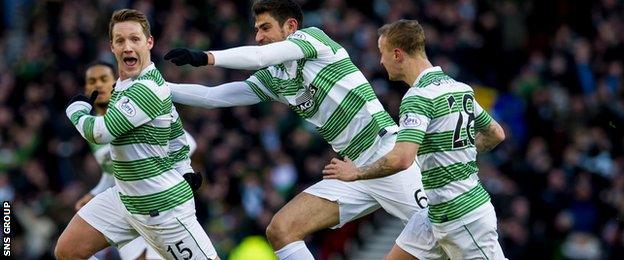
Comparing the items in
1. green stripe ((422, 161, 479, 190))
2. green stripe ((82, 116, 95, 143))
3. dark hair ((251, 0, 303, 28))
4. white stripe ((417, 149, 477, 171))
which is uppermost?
dark hair ((251, 0, 303, 28))

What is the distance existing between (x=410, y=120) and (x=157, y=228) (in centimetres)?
226

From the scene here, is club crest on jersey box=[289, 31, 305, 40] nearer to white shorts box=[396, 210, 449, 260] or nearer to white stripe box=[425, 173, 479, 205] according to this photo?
white stripe box=[425, 173, 479, 205]

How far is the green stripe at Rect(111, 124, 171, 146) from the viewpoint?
11.1 metres

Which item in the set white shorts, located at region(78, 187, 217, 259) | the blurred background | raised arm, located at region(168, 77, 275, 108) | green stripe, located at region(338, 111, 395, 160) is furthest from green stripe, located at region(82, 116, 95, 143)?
the blurred background

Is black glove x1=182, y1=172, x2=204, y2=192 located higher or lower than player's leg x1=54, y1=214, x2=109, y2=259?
higher

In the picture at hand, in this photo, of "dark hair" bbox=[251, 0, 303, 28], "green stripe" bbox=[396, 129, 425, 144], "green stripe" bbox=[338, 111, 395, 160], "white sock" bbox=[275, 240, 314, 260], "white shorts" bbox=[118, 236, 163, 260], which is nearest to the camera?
"green stripe" bbox=[396, 129, 425, 144]

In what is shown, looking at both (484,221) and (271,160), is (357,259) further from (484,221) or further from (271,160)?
(484,221)

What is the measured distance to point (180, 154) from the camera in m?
11.8

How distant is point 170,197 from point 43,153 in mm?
11637

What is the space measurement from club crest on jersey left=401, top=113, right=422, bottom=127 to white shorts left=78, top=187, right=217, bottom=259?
1.95m

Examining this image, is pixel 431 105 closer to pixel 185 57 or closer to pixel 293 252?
pixel 293 252

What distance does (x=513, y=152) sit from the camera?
68.2ft

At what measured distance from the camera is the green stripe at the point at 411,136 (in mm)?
10531

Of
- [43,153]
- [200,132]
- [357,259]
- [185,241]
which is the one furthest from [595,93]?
[185,241]
